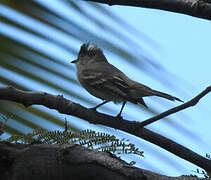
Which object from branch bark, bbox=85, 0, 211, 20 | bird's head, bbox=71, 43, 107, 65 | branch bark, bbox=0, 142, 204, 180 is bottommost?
bird's head, bbox=71, 43, 107, 65

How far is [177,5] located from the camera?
2.29 metres

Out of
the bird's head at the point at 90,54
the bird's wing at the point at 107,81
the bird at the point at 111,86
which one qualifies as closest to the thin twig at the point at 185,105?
the bird at the point at 111,86

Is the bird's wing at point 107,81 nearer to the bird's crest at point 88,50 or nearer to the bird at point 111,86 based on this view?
the bird at point 111,86

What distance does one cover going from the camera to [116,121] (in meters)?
2.55

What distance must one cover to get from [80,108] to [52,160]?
1.82 feet

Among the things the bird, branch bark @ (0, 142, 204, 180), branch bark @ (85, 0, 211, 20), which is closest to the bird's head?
the bird

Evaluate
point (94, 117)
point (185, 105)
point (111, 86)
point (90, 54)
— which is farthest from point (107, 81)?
point (185, 105)

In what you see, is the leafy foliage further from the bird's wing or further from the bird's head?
the bird's head

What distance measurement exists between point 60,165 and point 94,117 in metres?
0.59

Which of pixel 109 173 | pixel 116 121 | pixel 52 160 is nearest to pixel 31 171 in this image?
pixel 52 160

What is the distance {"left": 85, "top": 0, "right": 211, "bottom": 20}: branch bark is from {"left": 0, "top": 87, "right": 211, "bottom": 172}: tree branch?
40cm

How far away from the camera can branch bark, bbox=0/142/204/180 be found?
1.90 meters

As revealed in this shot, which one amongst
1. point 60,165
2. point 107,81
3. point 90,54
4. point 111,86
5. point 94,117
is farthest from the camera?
point 90,54

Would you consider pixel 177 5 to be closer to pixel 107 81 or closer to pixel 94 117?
pixel 94 117
